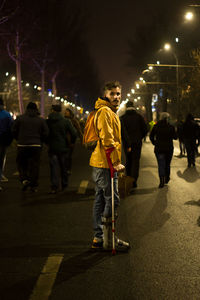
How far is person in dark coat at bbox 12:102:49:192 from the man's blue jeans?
441 centimetres

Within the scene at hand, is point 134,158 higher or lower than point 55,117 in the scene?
lower

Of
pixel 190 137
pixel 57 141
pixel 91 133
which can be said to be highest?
pixel 91 133

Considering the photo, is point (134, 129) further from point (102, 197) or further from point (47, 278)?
point (47, 278)

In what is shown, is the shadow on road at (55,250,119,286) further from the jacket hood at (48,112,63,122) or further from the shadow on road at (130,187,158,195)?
the jacket hood at (48,112,63,122)

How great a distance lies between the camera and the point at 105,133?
539cm

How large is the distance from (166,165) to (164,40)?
4912 cm

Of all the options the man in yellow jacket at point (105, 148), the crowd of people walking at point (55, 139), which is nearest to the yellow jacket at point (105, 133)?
the man in yellow jacket at point (105, 148)

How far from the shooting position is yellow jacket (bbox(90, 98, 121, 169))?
5.39 m

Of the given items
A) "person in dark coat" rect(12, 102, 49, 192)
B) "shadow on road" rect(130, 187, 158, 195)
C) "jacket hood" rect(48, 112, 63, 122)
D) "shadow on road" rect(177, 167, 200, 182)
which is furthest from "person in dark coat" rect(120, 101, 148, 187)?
"shadow on road" rect(177, 167, 200, 182)

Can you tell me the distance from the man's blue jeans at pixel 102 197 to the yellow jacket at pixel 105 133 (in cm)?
12

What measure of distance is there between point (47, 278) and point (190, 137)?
1247 cm

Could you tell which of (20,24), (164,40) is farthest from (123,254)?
(164,40)

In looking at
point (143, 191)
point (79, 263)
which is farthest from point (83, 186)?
point (79, 263)

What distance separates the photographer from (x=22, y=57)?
44.2 metres
